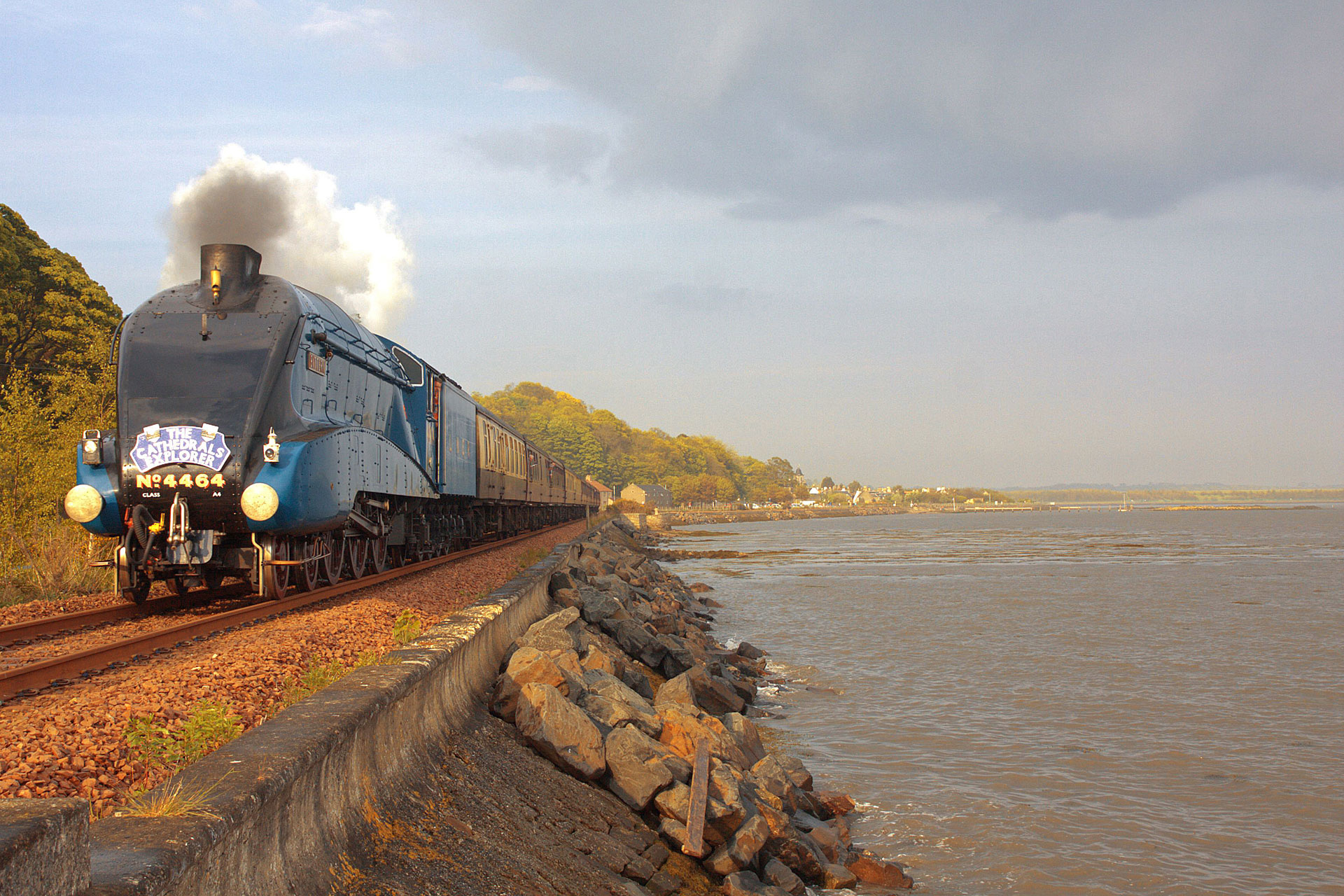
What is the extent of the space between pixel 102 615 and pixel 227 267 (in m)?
4.78

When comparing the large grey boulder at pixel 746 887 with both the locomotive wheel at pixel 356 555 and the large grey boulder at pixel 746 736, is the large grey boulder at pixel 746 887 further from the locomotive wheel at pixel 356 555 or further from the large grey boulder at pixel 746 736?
the locomotive wheel at pixel 356 555

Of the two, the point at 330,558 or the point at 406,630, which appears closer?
the point at 406,630

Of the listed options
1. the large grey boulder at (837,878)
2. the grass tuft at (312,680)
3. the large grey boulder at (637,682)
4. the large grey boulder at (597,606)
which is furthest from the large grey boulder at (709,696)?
the grass tuft at (312,680)

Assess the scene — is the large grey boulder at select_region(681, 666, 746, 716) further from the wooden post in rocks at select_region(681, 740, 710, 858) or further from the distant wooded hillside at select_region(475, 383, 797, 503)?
the distant wooded hillside at select_region(475, 383, 797, 503)

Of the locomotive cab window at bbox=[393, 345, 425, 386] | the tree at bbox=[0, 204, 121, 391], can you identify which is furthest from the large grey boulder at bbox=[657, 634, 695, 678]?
the tree at bbox=[0, 204, 121, 391]

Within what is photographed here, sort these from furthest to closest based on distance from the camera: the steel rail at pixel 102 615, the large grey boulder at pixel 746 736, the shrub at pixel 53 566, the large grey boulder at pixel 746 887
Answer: the shrub at pixel 53 566, the large grey boulder at pixel 746 736, the steel rail at pixel 102 615, the large grey boulder at pixel 746 887

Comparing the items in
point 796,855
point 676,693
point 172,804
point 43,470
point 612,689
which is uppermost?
point 43,470

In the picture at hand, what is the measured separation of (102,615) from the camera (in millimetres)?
10242

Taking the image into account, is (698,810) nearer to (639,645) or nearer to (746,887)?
(746,887)

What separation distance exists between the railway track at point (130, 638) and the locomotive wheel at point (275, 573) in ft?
0.47

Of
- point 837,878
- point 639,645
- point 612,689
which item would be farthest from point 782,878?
point 639,645

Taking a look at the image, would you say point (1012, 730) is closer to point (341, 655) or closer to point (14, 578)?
point (341, 655)

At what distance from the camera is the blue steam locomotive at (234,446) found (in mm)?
10430

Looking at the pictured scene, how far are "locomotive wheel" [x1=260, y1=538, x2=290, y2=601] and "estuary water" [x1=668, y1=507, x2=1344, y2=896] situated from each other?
7.62 meters
